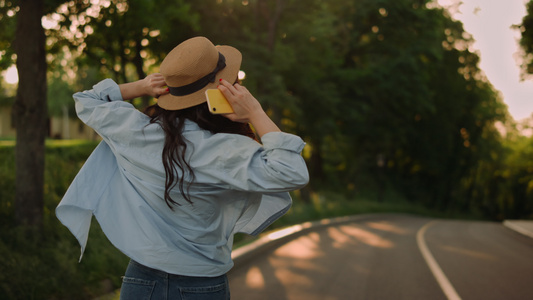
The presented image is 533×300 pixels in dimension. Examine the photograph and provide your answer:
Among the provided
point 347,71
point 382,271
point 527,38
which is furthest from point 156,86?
point 347,71

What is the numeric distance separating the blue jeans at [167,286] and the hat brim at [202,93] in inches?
23.9

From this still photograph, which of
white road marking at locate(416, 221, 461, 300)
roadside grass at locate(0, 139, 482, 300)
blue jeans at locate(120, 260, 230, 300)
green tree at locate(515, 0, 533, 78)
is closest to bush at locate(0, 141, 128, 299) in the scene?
roadside grass at locate(0, 139, 482, 300)

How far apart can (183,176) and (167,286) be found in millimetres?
446

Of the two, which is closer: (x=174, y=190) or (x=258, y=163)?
(x=258, y=163)

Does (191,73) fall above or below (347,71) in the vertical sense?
below

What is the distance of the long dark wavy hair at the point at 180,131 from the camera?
6.11ft

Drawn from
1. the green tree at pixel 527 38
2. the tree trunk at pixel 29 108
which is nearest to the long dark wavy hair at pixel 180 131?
the tree trunk at pixel 29 108

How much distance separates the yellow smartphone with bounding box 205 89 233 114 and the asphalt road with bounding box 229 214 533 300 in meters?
5.76

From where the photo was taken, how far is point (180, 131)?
1.91 m

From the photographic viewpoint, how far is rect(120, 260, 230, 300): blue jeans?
2.02 meters

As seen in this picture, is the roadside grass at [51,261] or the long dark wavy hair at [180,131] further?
the roadside grass at [51,261]

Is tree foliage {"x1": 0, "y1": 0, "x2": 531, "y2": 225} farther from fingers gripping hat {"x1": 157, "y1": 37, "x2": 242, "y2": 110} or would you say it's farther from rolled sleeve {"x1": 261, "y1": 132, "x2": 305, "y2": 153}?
rolled sleeve {"x1": 261, "y1": 132, "x2": 305, "y2": 153}

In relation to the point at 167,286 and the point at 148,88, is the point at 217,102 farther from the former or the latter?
the point at 167,286

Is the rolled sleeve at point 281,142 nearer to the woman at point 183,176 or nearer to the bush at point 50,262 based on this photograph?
the woman at point 183,176
